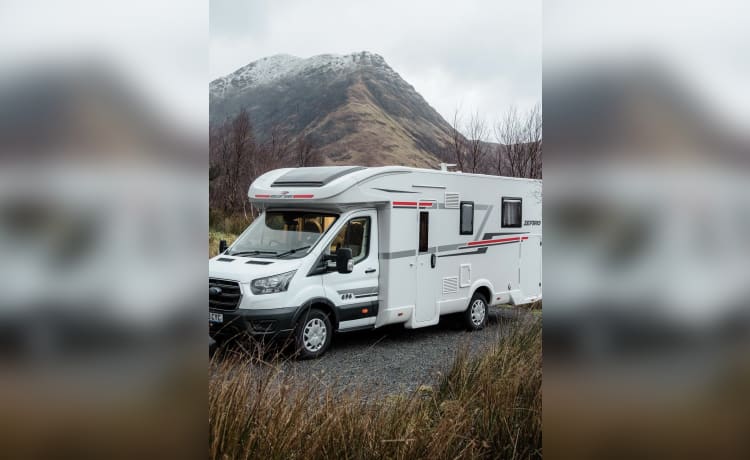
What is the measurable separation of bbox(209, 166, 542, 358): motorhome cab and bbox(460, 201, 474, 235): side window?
16 mm

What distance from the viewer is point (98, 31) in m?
1.51

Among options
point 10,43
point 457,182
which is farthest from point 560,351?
point 457,182

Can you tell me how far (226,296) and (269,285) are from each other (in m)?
0.47

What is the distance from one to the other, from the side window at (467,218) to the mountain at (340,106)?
4676 cm

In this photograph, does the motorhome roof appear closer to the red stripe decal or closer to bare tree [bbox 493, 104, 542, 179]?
the red stripe decal

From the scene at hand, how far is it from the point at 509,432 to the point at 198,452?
1745mm

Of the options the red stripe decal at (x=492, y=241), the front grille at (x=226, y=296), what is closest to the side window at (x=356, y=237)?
the front grille at (x=226, y=296)

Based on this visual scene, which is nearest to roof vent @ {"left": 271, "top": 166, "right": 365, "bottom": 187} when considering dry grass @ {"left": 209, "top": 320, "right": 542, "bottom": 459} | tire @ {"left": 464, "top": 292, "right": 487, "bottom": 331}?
tire @ {"left": 464, "top": 292, "right": 487, "bottom": 331}

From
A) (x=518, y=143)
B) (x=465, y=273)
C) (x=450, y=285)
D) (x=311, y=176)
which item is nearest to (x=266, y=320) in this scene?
(x=311, y=176)

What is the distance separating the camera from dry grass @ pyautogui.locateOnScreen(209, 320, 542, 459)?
2.64 metres

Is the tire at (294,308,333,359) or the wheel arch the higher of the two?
the wheel arch

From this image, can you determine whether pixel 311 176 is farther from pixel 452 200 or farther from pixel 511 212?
pixel 511 212

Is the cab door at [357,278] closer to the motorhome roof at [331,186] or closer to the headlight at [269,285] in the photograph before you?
the motorhome roof at [331,186]

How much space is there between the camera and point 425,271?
8.16 metres
